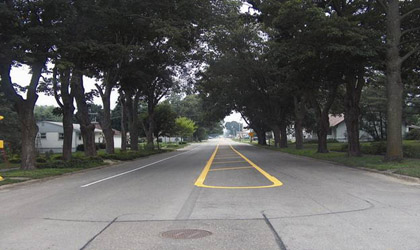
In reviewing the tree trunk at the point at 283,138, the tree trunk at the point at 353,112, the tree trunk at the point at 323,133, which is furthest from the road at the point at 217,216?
the tree trunk at the point at 283,138

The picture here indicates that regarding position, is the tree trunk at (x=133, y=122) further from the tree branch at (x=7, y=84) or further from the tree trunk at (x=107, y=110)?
the tree branch at (x=7, y=84)

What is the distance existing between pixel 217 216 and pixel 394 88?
14.2m

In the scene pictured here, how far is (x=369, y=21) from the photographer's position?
68.8 feet

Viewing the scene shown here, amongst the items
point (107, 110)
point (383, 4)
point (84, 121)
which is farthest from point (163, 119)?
point (383, 4)

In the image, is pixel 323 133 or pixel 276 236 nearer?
pixel 276 236

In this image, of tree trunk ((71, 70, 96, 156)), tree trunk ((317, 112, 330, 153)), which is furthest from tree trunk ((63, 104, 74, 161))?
tree trunk ((317, 112, 330, 153))

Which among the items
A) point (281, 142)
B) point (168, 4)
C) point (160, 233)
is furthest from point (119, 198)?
point (281, 142)

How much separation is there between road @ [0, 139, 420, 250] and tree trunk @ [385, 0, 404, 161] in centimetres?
661

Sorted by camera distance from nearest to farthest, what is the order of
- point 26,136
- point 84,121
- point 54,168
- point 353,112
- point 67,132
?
point 26,136 < point 54,168 < point 353,112 < point 67,132 < point 84,121

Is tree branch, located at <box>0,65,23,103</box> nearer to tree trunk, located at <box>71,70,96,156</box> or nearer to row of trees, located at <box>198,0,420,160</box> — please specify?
tree trunk, located at <box>71,70,96,156</box>

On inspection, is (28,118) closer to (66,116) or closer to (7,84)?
(7,84)

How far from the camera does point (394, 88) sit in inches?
716

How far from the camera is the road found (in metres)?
5.73

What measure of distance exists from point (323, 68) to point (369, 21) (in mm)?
3593
